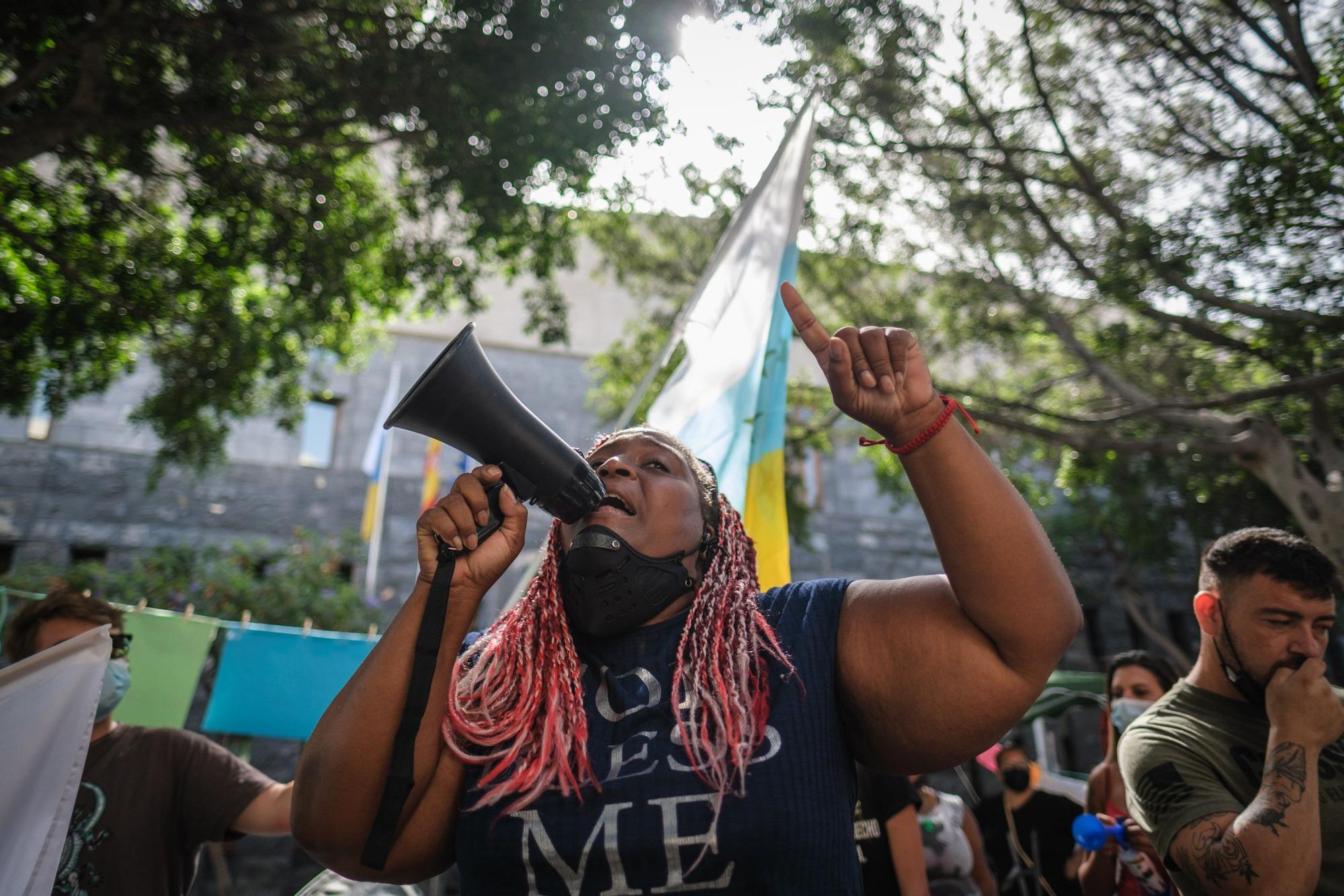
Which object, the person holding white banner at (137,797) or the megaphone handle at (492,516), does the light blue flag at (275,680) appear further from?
the megaphone handle at (492,516)

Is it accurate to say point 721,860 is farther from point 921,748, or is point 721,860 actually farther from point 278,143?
point 278,143

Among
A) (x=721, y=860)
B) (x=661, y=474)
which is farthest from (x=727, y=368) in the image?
(x=721, y=860)

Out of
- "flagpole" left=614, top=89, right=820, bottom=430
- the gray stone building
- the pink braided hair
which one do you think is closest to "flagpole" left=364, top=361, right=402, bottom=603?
the gray stone building

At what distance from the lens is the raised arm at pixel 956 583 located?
61.6 inches

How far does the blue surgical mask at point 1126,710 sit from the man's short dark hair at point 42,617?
3.92 m

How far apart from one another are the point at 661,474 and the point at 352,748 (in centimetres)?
86

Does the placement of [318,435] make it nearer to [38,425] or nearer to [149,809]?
[38,425]

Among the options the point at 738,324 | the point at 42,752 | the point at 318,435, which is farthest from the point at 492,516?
the point at 318,435

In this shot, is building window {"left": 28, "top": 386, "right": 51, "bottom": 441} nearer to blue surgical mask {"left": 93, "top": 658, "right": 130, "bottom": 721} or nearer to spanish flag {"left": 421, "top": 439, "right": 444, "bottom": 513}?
spanish flag {"left": 421, "top": 439, "right": 444, "bottom": 513}

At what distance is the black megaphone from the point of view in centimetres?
184

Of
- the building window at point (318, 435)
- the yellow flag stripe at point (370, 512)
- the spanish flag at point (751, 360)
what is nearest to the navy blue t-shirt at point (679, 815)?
the spanish flag at point (751, 360)

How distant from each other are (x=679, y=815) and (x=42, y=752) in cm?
163

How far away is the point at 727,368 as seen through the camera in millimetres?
3990

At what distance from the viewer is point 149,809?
9.25 feet
